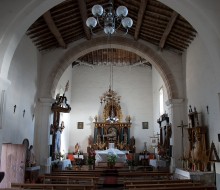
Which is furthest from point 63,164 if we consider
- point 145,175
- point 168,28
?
point 168,28

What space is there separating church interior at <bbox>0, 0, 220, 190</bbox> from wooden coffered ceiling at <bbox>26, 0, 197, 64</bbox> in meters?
0.04

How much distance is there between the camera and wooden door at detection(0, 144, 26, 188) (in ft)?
26.9

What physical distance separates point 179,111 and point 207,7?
19.8 ft

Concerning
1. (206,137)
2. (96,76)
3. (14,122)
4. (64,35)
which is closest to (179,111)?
(206,137)

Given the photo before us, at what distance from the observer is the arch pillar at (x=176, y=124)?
1084 centimetres

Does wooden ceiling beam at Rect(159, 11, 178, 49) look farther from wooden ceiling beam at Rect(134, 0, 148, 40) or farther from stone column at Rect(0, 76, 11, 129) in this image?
stone column at Rect(0, 76, 11, 129)

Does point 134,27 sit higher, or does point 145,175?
point 134,27

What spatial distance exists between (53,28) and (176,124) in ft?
20.7

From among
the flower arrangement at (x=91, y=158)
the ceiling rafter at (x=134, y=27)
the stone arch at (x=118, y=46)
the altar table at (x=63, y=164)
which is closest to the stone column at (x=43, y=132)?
the stone arch at (x=118, y=46)

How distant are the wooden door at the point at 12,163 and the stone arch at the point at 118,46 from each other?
3366 mm

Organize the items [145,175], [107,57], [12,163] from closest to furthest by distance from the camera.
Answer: [12,163], [145,175], [107,57]

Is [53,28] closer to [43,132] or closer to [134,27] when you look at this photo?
[134,27]

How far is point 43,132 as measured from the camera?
11047 mm

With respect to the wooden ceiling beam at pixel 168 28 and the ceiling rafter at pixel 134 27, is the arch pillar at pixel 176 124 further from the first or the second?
the wooden ceiling beam at pixel 168 28
